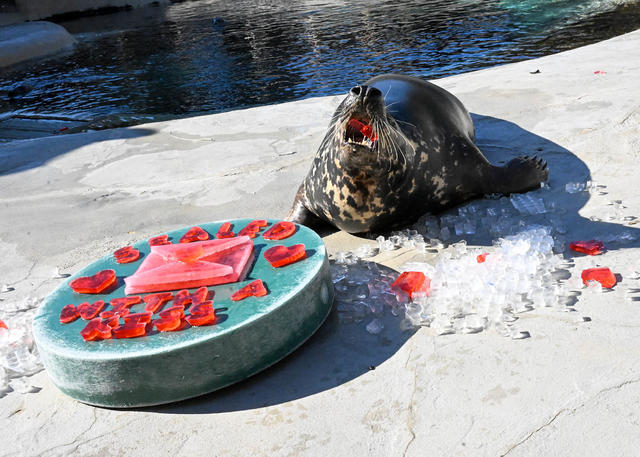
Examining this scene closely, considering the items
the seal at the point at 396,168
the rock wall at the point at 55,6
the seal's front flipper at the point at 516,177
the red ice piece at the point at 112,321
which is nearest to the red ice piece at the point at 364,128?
the seal at the point at 396,168

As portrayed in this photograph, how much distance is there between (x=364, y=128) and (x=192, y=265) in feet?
3.50

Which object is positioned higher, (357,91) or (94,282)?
(357,91)

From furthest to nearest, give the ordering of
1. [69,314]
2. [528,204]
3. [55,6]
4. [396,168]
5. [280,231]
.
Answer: [55,6] → [528,204] → [396,168] → [280,231] → [69,314]

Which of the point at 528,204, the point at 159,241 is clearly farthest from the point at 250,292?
the point at 528,204

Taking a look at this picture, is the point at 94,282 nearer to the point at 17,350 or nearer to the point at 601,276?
the point at 17,350

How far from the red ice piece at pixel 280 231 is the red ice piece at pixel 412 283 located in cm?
56

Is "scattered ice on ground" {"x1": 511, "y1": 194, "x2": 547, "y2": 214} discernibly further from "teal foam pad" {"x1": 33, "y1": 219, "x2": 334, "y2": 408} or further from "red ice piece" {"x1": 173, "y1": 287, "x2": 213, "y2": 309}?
"red ice piece" {"x1": 173, "y1": 287, "x2": 213, "y2": 309}

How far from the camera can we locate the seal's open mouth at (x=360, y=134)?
305cm

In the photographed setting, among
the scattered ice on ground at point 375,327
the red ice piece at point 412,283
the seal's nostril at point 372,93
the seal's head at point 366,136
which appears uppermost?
the seal's nostril at point 372,93

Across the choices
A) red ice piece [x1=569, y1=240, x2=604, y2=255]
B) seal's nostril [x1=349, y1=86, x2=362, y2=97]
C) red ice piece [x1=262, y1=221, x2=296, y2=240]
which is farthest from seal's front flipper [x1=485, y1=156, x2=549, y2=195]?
red ice piece [x1=262, y1=221, x2=296, y2=240]

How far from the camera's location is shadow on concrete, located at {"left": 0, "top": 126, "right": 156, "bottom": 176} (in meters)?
5.56

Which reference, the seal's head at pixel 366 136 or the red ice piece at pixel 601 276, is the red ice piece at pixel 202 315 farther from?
the red ice piece at pixel 601 276

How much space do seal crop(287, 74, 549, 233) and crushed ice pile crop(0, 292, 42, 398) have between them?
1.60m

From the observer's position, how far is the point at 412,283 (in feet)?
9.25
